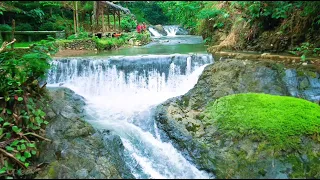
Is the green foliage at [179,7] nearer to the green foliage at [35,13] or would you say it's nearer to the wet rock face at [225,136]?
the wet rock face at [225,136]

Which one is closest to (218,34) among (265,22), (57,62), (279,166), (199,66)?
(265,22)

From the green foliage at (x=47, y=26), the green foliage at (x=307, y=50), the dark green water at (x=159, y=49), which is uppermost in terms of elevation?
the green foliage at (x=47, y=26)

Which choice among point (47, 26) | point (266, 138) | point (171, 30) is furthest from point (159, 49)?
point (171, 30)

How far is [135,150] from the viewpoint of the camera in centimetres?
539

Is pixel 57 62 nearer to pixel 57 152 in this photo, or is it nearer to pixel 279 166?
pixel 57 152

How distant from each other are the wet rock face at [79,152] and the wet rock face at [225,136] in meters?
1.21

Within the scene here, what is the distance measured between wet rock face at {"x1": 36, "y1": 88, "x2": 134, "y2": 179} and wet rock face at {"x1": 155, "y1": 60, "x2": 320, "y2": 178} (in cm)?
121

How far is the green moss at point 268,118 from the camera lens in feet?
16.3

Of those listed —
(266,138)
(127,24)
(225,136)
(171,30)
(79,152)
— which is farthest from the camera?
(171,30)

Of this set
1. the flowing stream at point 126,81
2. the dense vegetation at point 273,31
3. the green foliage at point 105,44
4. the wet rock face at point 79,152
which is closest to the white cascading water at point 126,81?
the flowing stream at point 126,81

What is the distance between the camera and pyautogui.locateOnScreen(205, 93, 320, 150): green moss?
496 centimetres

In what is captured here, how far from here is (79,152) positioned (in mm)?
4820

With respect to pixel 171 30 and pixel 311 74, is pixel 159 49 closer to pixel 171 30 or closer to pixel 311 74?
pixel 311 74

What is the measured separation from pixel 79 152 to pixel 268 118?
11.9ft
